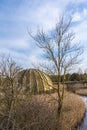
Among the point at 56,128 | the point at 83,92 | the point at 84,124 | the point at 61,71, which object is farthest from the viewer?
the point at 83,92

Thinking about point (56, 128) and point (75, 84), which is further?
point (75, 84)

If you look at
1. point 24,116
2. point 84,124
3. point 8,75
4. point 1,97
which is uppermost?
point 8,75

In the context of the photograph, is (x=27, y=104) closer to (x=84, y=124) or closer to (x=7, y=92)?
(x=7, y=92)

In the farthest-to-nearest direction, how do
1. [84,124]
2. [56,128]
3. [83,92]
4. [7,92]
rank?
1. [83,92]
2. [84,124]
3. [56,128]
4. [7,92]

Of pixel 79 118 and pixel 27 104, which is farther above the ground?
pixel 27 104

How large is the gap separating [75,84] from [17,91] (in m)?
37.7

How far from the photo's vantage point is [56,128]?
1112cm

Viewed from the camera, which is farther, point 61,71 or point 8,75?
point 61,71

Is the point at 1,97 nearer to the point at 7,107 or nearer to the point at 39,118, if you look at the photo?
the point at 7,107

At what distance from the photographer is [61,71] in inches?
615

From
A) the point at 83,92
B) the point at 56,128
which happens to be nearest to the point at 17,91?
the point at 56,128

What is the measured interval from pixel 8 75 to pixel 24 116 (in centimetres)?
146

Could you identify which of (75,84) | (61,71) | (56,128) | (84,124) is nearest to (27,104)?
(56,128)

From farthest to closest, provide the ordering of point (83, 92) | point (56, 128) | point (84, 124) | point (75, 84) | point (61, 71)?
point (75, 84), point (83, 92), point (84, 124), point (61, 71), point (56, 128)
